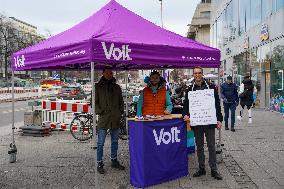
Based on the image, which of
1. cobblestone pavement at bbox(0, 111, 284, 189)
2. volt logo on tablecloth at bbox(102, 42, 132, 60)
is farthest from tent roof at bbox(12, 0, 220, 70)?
cobblestone pavement at bbox(0, 111, 284, 189)

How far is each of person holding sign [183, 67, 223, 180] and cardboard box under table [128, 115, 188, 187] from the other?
0.30 metres

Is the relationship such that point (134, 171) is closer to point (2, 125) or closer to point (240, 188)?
point (240, 188)

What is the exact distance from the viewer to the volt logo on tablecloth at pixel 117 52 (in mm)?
5965

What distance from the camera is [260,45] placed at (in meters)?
24.7

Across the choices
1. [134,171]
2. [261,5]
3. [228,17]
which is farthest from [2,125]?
[228,17]

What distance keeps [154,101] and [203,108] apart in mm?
996

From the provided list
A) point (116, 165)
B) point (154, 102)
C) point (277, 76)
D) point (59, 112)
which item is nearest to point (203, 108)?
point (154, 102)

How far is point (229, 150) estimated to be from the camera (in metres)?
9.74

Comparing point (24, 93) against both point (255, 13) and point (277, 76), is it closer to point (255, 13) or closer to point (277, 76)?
point (255, 13)

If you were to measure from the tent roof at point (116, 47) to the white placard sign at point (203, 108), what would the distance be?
65 centimetres

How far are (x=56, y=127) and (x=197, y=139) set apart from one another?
8.01 meters

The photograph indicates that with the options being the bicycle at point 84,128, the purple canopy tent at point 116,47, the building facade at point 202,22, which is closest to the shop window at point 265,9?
the bicycle at point 84,128

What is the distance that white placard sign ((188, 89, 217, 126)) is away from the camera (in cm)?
684

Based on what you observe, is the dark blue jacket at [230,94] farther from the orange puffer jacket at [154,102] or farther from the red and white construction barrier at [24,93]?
the red and white construction barrier at [24,93]
